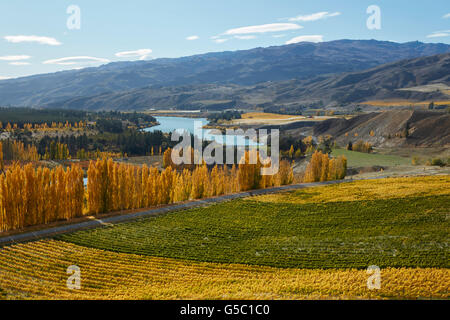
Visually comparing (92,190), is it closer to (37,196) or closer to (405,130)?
(37,196)

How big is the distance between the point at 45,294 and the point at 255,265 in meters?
19.8

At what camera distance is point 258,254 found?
42938 mm

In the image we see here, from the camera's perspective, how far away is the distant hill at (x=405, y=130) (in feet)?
510

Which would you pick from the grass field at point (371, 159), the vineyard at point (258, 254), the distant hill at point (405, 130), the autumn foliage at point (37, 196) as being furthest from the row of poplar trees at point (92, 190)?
the distant hill at point (405, 130)

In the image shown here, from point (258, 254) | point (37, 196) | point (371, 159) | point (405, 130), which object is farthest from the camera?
point (405, 130)

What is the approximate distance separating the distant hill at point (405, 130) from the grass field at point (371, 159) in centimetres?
2184

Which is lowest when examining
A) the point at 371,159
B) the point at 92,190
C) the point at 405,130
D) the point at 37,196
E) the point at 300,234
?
the point at 300,234

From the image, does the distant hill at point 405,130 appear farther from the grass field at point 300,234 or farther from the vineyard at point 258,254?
the grass field at point 300,234

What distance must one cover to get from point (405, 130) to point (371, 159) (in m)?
40.1

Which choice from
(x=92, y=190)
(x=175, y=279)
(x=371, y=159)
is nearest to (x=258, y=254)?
(x=175, y=279)

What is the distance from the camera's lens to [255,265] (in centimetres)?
4034
